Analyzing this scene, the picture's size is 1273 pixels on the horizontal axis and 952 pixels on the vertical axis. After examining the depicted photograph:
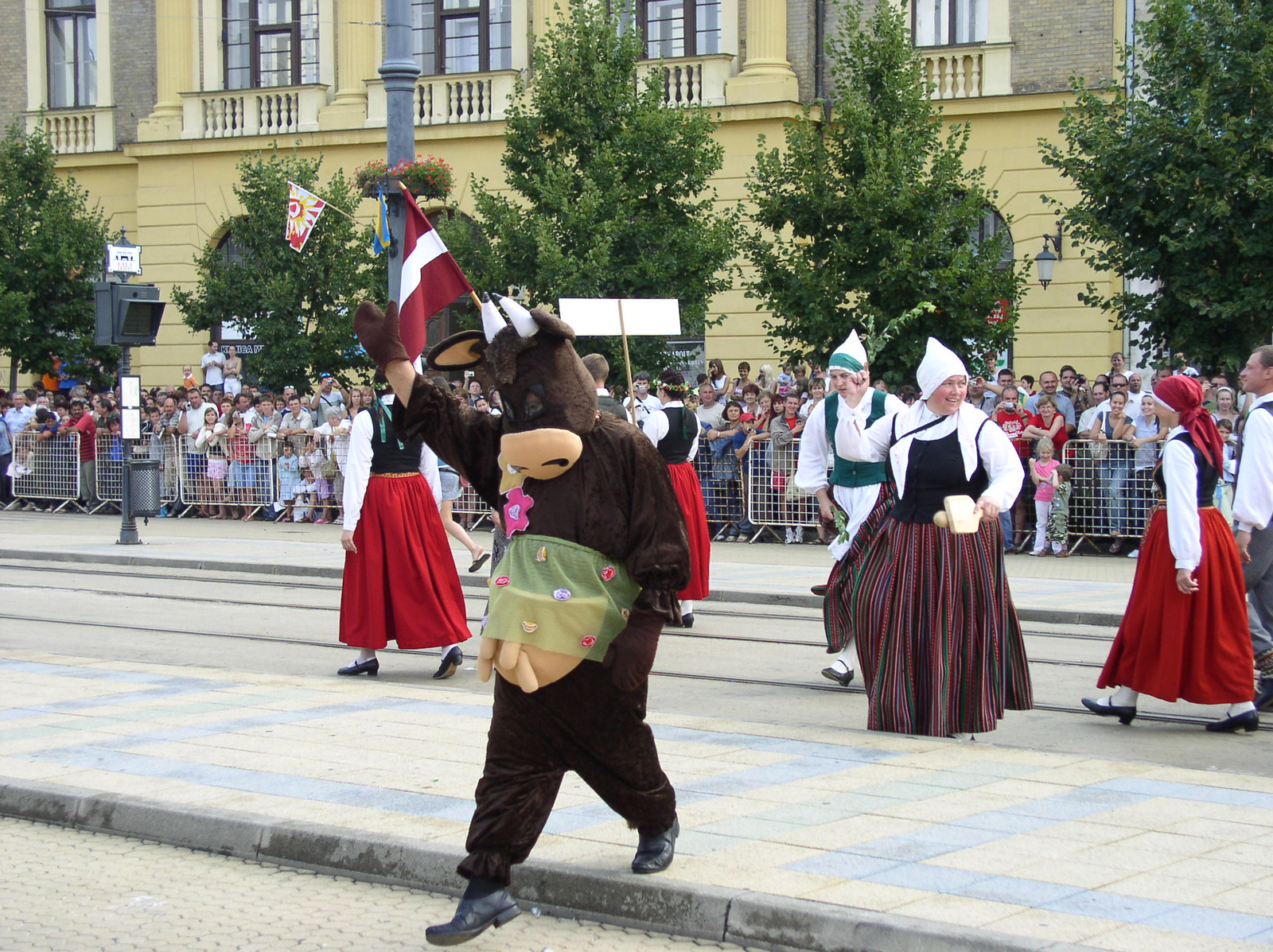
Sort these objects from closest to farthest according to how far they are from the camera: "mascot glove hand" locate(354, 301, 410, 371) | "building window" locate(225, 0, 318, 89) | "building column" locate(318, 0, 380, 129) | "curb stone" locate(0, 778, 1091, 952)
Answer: "curb stone" locate(0, 778, 1091, 952) < "mascot glove hand" locate(354, 301, 410, 371) < "building column" locate(318, 0, 380, 129) < "building window" locate(225, 0, 318, 89)

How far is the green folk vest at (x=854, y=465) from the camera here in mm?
8969

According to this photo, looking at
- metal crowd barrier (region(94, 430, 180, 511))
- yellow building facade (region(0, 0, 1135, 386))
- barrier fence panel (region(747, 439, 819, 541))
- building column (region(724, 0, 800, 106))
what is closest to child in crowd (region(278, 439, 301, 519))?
metal crowd barrier (region(94, 430, 180, 511))

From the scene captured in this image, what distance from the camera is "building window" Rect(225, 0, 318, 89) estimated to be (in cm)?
3020

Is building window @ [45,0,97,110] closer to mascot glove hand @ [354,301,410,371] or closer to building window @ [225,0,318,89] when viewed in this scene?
building window @ [225,0,318,89]

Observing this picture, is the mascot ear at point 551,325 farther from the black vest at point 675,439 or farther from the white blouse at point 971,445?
the black vest at point 675,439

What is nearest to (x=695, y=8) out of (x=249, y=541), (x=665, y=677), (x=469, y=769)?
(x=249, y=541)

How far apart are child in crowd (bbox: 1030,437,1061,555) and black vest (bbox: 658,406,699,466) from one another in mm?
5861

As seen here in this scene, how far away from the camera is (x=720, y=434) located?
746 inches

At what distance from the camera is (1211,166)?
1661 centimetres

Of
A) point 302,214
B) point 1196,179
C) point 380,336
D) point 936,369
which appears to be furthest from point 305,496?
point 380,336

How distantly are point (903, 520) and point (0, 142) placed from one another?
27.0 m

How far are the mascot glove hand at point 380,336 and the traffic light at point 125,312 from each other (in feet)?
45.6

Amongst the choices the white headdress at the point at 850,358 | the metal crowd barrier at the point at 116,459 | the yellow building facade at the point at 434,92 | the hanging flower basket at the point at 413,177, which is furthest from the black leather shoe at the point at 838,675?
the metal crowd barrier at the point at 116,459

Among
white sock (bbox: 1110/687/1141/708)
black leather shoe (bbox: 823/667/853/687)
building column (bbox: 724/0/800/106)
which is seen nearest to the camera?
white sock (bbox: 1110/687/1141/708)
